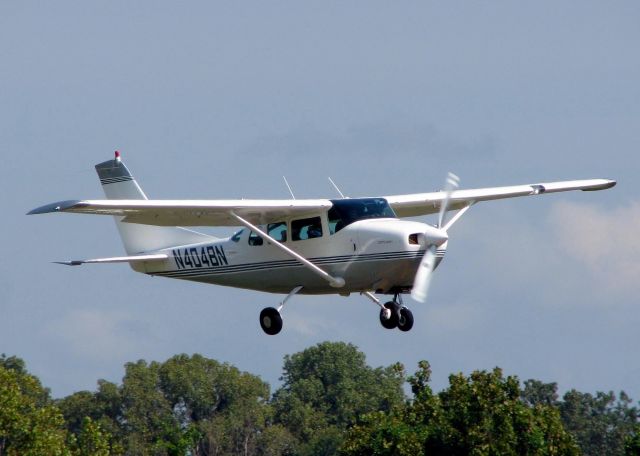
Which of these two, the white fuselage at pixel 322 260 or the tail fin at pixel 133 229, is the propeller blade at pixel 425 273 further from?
the tail fin at pixel 133 229

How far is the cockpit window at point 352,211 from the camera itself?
2989 centimetres

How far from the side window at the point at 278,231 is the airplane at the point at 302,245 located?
0.8 inches

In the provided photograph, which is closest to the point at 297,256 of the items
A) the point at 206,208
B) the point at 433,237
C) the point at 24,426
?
the point at 206,208

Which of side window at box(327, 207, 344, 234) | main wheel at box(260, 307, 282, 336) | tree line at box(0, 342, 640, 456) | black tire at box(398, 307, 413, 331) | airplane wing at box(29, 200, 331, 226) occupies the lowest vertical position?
black tire at box(398, 307, 413, 331)

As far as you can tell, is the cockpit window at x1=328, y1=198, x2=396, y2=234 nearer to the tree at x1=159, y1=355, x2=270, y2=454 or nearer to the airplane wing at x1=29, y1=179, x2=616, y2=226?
the airplane wing at x1=29, y1=179, x2=616, y2=226

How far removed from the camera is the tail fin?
34.2 m

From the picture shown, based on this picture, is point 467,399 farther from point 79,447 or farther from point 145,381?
point 145,381

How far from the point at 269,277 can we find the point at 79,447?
36.4 metres

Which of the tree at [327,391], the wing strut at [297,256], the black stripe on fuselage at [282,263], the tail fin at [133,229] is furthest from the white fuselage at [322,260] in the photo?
the tree at [327,391]

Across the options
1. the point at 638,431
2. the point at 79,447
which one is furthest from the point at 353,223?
the point at 79,447

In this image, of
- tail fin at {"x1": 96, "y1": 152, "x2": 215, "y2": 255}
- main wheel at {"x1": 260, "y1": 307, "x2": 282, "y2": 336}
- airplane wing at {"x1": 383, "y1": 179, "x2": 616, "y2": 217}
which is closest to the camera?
main wheel at {"x1": 260, "y1": 307, "x2": 282, "y2": 336}

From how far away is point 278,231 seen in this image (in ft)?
102

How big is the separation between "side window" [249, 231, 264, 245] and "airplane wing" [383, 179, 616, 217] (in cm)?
282

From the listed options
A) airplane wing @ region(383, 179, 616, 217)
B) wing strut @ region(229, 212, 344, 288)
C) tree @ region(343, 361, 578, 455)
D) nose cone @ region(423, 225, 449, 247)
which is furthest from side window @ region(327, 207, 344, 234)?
tree @ region(343, 361, 578, 455)
